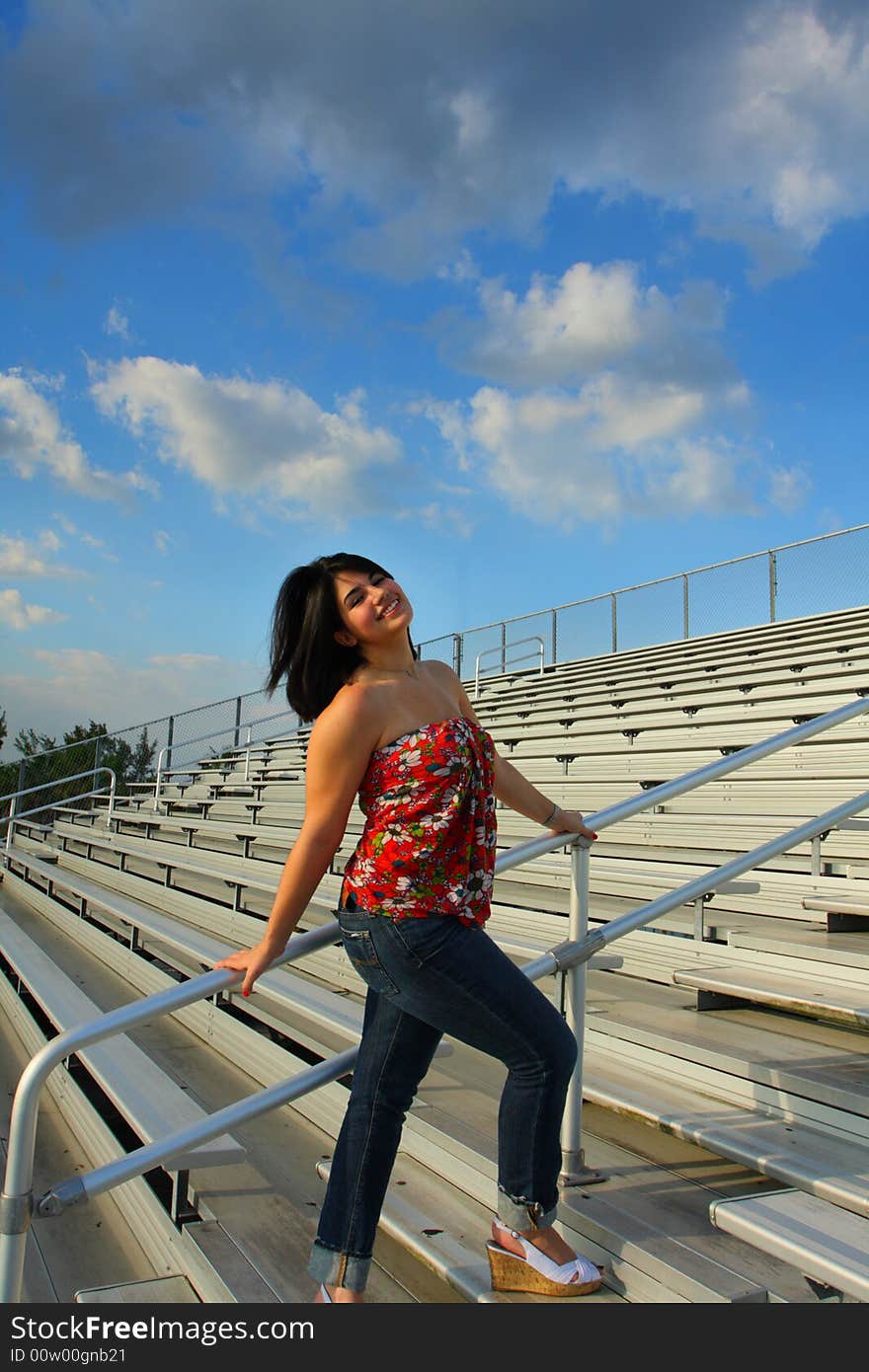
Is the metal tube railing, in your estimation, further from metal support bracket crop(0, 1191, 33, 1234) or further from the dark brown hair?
the dark brown hair

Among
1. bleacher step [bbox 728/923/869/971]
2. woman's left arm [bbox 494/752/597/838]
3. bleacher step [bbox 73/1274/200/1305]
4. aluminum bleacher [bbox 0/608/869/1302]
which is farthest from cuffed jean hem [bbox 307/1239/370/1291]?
bleacher step [bbox 728/923/869/971]

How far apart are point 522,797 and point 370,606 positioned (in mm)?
529

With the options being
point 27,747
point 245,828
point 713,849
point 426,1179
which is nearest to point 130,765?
A: point 27,747

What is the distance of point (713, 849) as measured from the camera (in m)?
4.66

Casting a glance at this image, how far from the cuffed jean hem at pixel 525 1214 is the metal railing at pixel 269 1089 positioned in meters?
0.34

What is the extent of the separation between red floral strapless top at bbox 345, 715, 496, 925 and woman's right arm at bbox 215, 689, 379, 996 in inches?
1.8

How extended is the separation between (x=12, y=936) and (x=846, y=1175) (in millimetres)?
5849

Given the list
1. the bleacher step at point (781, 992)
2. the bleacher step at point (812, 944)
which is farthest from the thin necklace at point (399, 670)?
the bleacher step at point (812, 944)

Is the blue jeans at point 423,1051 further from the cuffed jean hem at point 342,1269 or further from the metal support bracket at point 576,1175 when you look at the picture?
the metal support bracket at point 576,1175

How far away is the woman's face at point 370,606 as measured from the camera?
1.80 m

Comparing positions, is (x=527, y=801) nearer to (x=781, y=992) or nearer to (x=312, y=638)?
(x=312, y=638)

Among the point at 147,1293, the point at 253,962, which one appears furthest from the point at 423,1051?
the point at 147,1293

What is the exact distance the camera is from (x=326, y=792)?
1644 mm
